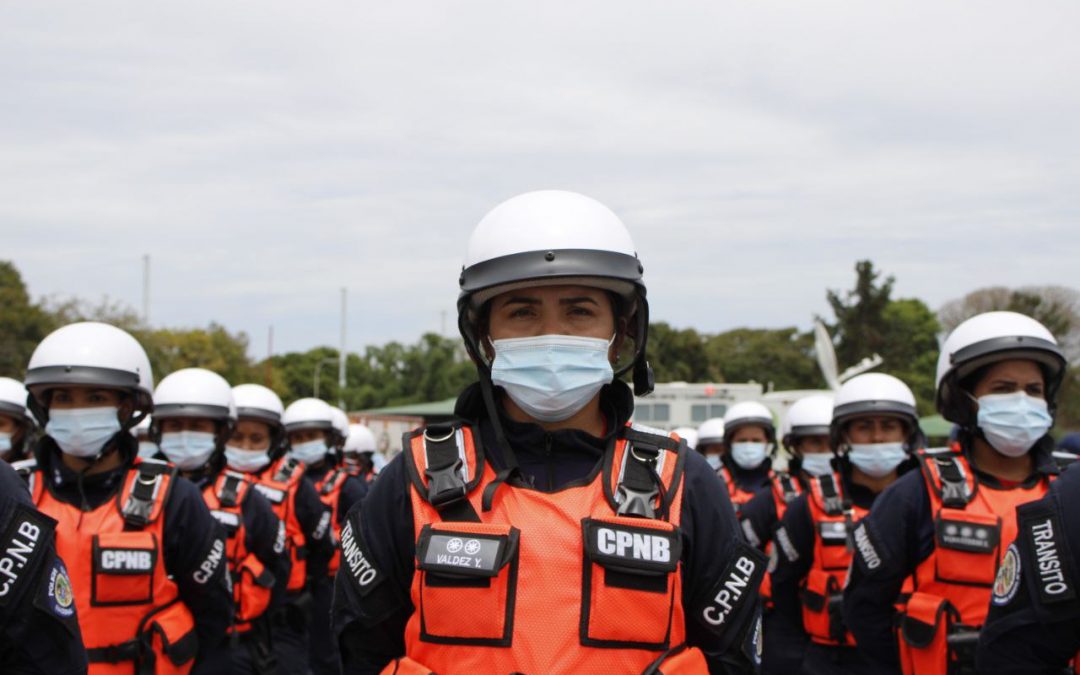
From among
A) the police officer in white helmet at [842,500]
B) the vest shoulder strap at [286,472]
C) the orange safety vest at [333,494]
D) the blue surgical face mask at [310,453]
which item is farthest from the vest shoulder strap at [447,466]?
the blue surgical face mask at [310,453]

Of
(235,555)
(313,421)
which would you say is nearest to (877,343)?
(313,421)

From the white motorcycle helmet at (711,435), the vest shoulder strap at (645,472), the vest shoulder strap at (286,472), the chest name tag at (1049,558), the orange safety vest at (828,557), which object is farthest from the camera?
the white motorcycle helmet at (711,435)

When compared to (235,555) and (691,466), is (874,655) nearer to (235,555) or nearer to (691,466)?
(691,466)

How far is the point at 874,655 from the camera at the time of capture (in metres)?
5.46

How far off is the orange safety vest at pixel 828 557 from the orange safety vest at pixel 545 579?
4.98 metres

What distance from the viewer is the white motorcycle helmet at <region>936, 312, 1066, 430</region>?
17.4 feet

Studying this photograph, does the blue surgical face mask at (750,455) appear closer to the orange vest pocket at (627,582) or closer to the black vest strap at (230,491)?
the black vest strap at (230,491)

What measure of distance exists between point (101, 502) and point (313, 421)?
7.33 meters

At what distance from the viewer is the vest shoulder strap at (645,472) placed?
2893 millimetres

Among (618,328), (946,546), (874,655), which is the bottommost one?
(874,655)

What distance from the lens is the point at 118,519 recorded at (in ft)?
16.3

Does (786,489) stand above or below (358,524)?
below

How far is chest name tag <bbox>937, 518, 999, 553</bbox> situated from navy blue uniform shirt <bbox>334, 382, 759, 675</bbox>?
2300 millimetres

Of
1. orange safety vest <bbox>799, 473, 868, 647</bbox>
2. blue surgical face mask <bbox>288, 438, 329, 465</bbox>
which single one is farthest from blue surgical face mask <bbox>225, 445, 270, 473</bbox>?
orange safety vest <bbox>799, 473, 868, 647</bbox>
